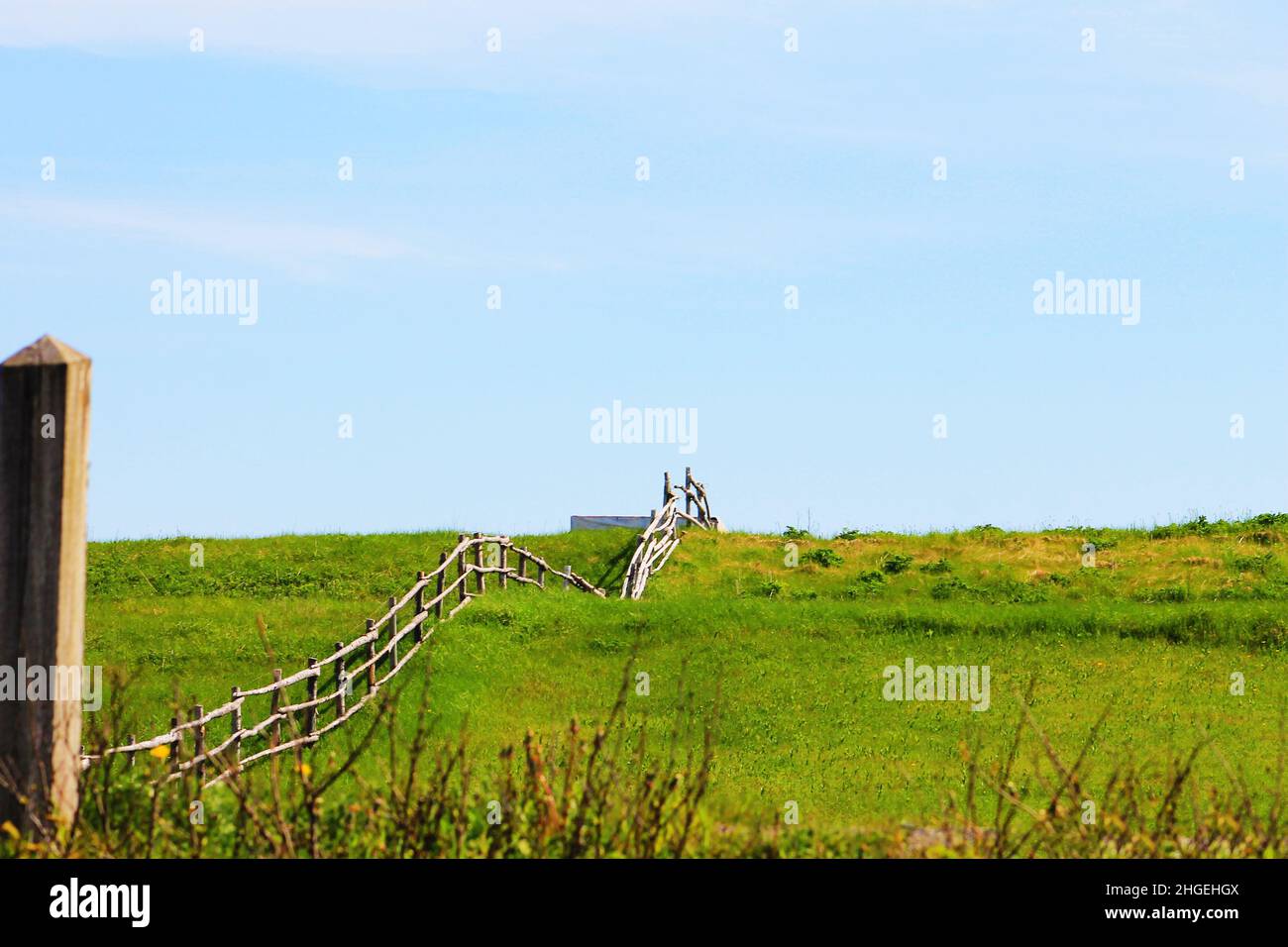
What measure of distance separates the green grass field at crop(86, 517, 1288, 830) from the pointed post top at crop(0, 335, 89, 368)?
4925 mm

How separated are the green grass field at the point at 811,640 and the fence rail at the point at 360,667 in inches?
21.6

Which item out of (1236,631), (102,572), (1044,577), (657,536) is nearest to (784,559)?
(657,536)

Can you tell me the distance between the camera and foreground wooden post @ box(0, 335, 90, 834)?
6957mm

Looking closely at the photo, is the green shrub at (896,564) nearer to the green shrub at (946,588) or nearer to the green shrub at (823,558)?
the green shrub at (823,558)

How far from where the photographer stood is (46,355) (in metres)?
7.09

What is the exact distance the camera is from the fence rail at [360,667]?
41.8 ft

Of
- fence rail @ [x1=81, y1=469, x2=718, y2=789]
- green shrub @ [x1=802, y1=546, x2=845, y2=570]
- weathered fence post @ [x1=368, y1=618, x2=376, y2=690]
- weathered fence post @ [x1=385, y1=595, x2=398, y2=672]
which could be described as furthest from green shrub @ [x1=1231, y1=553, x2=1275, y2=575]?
weathered fence post @ [x1=368, y1=618, x2=376, y2=690]

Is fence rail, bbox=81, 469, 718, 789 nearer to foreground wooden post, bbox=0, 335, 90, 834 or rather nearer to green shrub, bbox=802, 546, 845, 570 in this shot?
foreground wooden post, bbox=0, 335, 90, 834

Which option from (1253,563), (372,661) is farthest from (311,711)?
(1253,563)

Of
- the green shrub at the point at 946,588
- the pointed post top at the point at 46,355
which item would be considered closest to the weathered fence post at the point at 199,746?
the pointed post top at the point at 46,355

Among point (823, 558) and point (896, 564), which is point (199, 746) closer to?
point (896, 564)

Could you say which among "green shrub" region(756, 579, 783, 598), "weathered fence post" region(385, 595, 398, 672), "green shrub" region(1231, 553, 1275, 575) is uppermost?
"green shrub" region(1231, 553, 1275, 575)
